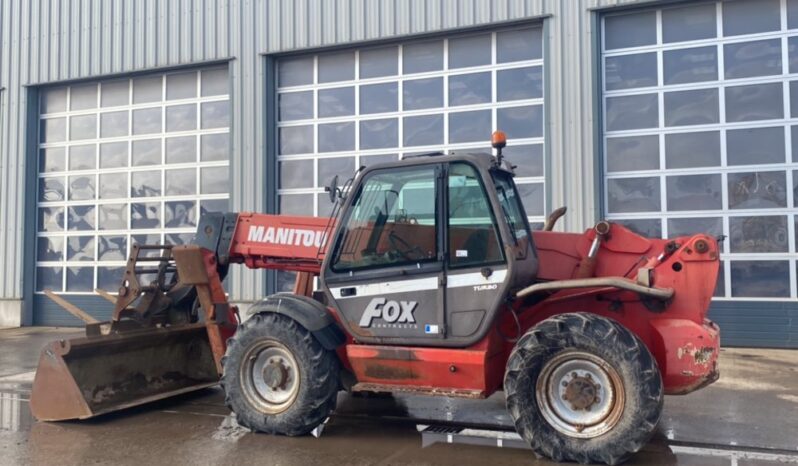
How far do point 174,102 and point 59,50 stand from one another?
10.8 ft

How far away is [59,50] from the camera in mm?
15891

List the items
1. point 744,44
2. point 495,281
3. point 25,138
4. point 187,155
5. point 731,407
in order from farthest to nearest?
point 25,138 < point 187,155 < point 744,44 < point 731,407 < point 495,281

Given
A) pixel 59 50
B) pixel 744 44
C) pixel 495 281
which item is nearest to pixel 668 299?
pixel 495 281

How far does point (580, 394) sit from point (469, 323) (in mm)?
1015

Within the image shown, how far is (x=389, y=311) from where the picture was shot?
5.85 m

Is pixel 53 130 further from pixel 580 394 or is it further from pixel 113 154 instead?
pixel 580 394

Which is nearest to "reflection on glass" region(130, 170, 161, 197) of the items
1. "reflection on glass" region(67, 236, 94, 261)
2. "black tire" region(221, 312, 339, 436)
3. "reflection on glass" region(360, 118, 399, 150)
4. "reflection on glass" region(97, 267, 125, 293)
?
"reflection on glass" region(67, 236, 94, 261)

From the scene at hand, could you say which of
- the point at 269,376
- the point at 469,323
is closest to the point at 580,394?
the point at 469,323

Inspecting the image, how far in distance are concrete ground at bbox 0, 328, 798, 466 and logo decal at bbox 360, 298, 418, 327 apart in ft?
3.47

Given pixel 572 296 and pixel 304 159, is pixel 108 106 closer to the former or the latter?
pixel 304 159

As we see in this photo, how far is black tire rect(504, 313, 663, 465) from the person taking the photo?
4.98 metres

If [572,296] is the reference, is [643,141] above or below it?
above

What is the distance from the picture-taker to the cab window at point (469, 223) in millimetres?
5598

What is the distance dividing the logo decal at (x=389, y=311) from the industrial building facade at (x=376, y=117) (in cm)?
686
